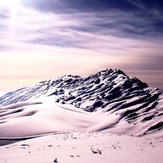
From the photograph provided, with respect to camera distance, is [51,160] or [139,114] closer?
[51,160]

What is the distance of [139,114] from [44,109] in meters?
52.6

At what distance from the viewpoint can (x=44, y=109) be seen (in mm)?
113875

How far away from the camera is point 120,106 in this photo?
175 meters

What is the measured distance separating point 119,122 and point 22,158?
119m

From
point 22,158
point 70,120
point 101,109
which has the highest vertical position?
point 22,158

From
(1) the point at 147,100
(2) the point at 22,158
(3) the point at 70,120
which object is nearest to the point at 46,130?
(3) the point at 70,120

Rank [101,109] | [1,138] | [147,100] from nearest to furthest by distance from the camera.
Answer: [1,138], [147,100], [101,109]

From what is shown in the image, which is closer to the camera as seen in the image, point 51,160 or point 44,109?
point 51,160

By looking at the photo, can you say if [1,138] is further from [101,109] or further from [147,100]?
[101,109]

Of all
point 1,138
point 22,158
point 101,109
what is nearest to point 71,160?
point 22,158

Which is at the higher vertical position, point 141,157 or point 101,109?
point 141,157

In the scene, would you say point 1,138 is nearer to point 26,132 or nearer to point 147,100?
point 26,132

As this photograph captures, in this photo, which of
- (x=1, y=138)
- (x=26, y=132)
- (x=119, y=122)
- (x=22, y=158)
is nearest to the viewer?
(x=22, y=158)

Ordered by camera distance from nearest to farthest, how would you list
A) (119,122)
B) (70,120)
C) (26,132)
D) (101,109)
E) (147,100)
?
1. (26,132)
2. (70,120)
3. (119,122)
4. (147,100)
5. (101,109)
